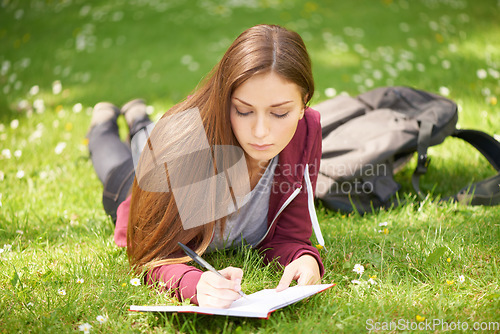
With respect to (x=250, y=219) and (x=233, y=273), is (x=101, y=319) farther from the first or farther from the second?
(x=250, y=219)

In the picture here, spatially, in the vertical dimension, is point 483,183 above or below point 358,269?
below

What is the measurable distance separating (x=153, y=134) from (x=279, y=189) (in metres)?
0.59

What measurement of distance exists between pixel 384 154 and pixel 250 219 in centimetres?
99

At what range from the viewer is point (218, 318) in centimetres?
182

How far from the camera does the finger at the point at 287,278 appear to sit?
191 cm

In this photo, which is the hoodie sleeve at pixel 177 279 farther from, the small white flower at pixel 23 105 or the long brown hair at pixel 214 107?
the small white flower at pixel 23 105

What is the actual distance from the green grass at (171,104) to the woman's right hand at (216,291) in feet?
0.28

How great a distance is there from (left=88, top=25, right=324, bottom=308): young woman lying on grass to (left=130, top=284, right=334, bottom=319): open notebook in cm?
5

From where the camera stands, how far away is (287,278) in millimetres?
1960

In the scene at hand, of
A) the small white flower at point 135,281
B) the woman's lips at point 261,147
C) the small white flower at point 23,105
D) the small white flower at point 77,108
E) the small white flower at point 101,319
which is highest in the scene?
the woman's lips at point 261,147

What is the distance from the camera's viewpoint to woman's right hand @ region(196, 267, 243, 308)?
173 centimetres

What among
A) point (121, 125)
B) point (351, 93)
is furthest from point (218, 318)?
point (351, 93)

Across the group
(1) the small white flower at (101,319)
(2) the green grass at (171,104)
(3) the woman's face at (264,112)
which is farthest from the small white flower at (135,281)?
(3) the woman's face at (264,112)

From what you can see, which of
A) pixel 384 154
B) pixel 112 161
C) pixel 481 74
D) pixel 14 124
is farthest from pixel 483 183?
pixel 14 124
